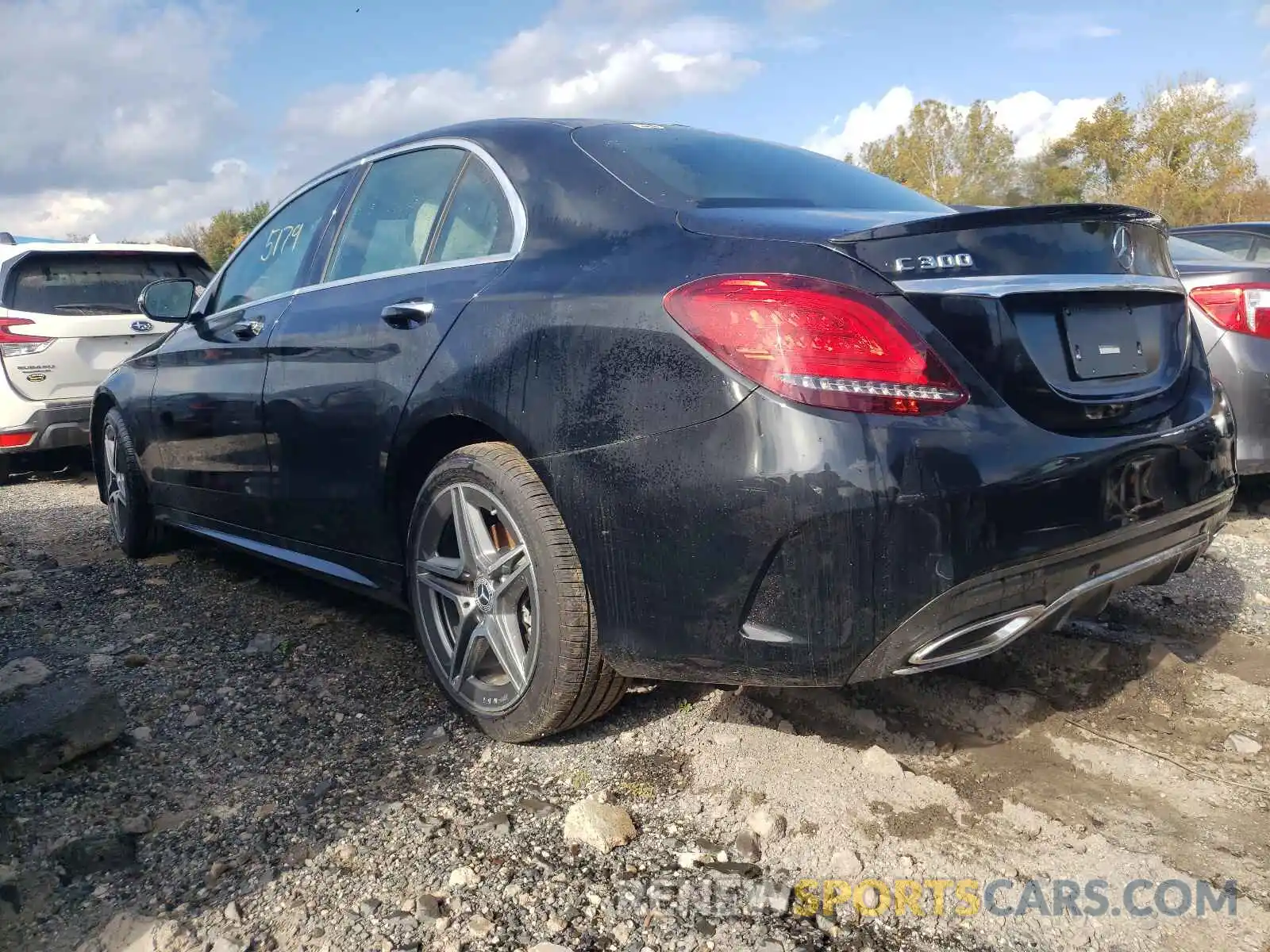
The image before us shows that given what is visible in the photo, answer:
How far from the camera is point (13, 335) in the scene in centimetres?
673

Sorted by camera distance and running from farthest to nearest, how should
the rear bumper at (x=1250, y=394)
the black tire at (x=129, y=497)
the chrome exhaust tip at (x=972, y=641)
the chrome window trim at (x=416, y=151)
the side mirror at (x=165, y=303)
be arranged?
1. the black tire at (x=129, y=497)
2. the side mirror at (x=165, y=303)
3. the rear bumper at (x=1250, y=394)
4. the chrome window trim at (x=416, y=151)
5. the chrome exhaust tip at (x=972, y=641)

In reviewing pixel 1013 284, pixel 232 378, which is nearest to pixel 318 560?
pixel 232 378

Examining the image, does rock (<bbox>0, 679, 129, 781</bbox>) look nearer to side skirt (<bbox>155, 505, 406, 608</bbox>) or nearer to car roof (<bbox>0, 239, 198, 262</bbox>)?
side skirt (<bbox>155, 505, 406, 608</bbox>)

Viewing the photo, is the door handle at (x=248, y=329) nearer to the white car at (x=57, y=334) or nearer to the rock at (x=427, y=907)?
the rock at (x=427, y=907)

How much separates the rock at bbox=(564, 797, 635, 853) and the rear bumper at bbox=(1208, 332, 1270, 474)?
10.9 feet

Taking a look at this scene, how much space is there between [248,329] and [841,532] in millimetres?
2569

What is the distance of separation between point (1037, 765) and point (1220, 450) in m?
0.86

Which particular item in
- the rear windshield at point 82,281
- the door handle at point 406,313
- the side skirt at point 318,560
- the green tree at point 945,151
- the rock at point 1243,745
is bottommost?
the rock at point 1243,745

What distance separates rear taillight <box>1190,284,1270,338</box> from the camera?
4242mm

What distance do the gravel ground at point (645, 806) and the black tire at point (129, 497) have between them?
131 centimetres

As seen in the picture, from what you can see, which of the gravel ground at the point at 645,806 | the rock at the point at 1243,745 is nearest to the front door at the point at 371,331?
the gravel ground at the point at 645,806

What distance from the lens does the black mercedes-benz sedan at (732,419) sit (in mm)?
1902

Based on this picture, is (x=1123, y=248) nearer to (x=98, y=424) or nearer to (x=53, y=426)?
(x=98, y=424)

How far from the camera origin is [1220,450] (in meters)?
2.41
